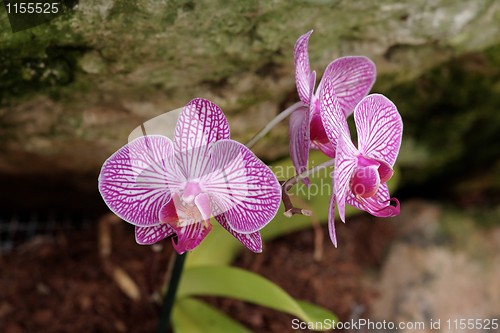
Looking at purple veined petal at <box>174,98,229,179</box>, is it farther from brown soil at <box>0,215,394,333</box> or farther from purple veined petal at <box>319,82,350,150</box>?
brown soil at <box>0,215,394,333</box>

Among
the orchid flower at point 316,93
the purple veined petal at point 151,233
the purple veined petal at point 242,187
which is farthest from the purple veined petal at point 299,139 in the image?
the purple veined petal at point 151,233

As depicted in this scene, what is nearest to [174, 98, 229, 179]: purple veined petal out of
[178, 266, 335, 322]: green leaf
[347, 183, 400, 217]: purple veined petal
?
[347, 183, 400, 217]: purple veined petal

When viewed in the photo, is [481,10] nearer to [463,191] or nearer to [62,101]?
[463,191]

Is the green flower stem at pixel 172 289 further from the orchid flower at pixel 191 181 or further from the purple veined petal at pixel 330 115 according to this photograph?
the purple veined petal at pixel 330 115

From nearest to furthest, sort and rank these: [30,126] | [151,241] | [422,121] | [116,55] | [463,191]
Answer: [151,241], [116,55], [30,126], [422,121], [463,191]

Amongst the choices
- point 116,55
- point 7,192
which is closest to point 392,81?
point 116,55
